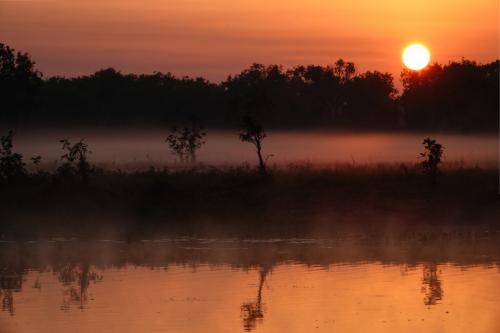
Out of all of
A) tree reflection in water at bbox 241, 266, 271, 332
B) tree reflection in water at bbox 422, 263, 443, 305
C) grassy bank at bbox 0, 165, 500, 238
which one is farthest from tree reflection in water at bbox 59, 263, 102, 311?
grassy bank at bbox 0, 165, 500, 238

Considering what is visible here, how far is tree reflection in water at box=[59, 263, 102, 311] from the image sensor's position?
73.5ft

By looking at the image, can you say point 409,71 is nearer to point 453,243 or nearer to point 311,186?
point 311,186

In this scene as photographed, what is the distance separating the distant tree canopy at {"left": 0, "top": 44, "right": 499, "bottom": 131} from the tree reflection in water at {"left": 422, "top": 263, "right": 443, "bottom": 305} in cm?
6141

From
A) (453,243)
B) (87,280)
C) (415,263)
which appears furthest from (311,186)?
(87,280)

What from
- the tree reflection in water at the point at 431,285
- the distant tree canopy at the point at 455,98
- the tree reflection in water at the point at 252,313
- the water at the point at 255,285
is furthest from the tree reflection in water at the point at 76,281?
the distant tree canopy at the point at 455,98

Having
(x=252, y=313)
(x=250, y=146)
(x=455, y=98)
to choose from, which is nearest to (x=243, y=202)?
(x=252, y=313)

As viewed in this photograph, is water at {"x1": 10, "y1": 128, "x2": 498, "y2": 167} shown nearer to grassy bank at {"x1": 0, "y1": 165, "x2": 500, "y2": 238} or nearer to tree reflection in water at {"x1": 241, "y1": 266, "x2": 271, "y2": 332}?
grassy bank at {"x1": 0, "y1": 165, "x2": 500, "y2": 238}

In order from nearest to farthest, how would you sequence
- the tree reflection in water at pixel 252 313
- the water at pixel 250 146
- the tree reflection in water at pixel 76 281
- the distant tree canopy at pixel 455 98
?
1. the tree reflection in water at pixel 252 313
2. the tree reflection in water at pixel 76 281
3. the water at pixel 250 146
4. the distant tree canopy at pixel 455 98

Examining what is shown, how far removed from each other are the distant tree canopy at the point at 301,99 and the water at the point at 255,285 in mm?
55459

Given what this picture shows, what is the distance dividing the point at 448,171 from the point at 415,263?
1466cm

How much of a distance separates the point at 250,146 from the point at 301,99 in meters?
29.9

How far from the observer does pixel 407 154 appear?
6256 cm

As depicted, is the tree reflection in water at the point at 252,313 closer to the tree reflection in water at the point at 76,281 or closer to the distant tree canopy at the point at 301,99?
the tree reflection in water at the point at 76,281

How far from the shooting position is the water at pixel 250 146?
60.9m
